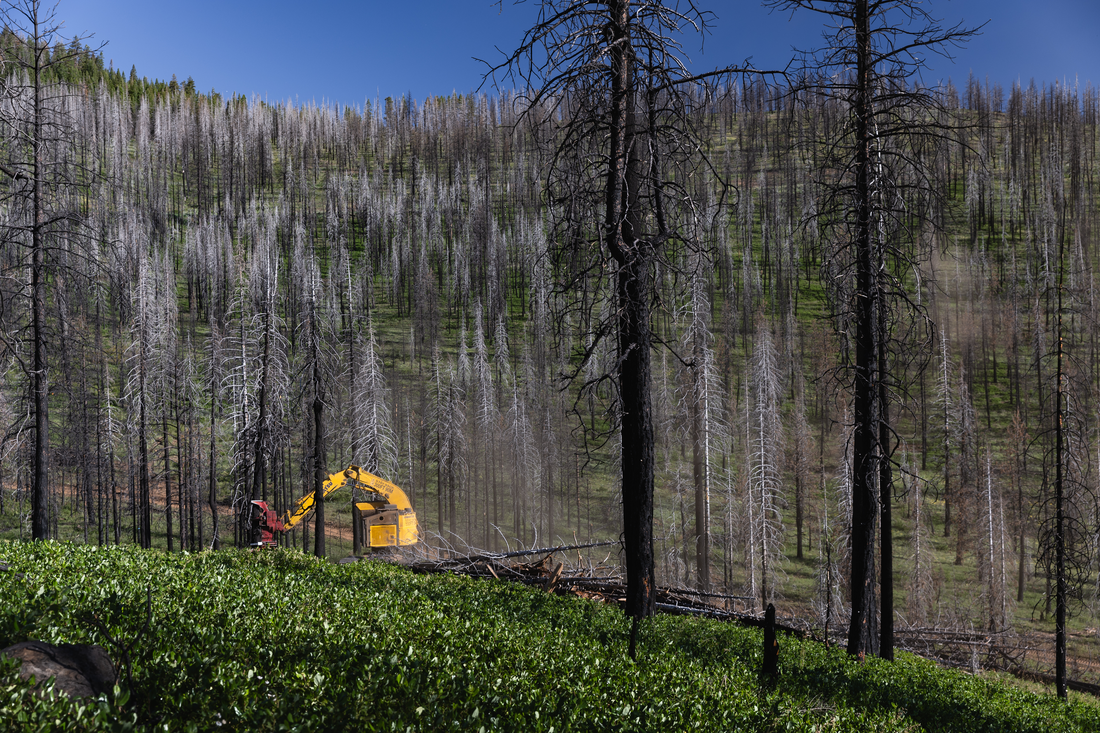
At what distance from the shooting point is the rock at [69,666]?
10.7 ft

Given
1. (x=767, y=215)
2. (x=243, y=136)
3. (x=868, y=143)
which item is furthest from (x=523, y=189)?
(x=868, y=143)

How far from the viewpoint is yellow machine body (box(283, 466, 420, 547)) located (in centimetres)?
2355

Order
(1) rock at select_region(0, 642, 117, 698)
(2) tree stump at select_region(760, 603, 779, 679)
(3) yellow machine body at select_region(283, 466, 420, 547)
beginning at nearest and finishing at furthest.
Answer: (1) rock at select_region(0, 642, 117, 698), (2) tree stump at select_region(760, 603, 779, 679), (3) yellow machine body at select_region(283, 466, 420, 547)

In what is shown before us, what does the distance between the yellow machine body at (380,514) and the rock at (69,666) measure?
797 inches

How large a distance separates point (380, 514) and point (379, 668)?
21835 mm

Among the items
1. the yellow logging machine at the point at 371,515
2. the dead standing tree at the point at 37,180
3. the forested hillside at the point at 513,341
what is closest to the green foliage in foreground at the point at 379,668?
the forested hillside at the point at 513,341

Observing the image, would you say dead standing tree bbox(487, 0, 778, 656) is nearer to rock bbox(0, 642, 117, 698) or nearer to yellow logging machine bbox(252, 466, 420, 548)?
rock bbox(0, 642, 117, 698)

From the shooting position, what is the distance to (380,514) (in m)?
24.4

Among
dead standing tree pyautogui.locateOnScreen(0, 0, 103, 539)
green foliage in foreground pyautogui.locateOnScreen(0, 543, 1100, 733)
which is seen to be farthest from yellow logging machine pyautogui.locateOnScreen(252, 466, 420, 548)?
green foliage in foreground pyautogui.locateOnScreen(0, 543, 1100, 733)

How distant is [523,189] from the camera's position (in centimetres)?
11638

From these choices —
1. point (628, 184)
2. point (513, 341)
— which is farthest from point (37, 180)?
point (513, 341)

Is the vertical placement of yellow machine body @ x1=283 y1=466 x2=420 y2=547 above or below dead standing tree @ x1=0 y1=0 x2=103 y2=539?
below

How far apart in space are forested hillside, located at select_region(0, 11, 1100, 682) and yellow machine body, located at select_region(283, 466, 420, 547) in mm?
3255

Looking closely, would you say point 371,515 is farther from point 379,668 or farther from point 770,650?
point 379,668
